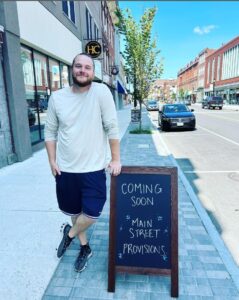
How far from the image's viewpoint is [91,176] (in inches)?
92.7

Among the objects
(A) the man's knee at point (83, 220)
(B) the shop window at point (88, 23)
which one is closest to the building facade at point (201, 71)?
(B) the shop window at point (88, 23)

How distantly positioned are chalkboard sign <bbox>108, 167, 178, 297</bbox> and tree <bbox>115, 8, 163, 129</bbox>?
32.9ft

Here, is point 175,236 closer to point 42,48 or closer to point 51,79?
point 42,48

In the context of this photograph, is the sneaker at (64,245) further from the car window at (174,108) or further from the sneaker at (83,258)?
the car window at (174,108)

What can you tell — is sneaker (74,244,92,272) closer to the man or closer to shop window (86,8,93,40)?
the man

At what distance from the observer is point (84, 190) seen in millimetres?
2402

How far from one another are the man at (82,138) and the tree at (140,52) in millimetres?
9781

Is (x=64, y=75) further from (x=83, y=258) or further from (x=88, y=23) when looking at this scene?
(x=83, y=258)

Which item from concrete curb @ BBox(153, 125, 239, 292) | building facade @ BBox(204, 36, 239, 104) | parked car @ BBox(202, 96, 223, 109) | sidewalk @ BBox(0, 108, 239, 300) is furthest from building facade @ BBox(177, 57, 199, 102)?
sidewalk @ BBox(0, 108, 239, 300)

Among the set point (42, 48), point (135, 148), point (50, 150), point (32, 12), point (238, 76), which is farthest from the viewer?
point (238, 76)

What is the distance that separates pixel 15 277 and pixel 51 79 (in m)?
7.99

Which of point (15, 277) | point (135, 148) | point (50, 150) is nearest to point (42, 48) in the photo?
point (135, 148)

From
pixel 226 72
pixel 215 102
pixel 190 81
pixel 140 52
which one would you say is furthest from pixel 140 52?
pixel 190 81

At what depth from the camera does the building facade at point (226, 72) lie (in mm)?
46438
